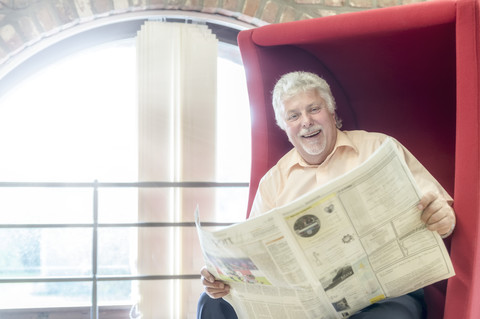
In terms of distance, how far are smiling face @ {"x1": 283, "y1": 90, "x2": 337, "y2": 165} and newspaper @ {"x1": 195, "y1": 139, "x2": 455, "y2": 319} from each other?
0.42m

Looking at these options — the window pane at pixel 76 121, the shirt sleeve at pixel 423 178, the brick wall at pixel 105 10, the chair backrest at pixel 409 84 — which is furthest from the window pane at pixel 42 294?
the shirt sleeve at pixel 423 178

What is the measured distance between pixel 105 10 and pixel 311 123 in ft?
3.70

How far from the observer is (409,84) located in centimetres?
127

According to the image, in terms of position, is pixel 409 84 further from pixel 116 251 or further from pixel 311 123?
pixel 116 251

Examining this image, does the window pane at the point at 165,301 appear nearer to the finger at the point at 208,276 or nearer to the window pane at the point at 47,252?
the window pane at the point at 47,252

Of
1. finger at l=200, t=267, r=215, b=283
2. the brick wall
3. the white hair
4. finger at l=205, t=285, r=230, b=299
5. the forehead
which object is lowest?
finger at l=205, t=285, r=230, b=299

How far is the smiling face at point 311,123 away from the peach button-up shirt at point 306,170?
4 centimetres

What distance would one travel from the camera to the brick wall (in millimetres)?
1806

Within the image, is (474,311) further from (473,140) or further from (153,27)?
(153,27)

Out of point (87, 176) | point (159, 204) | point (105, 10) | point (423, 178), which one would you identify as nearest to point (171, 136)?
point (159, 204)

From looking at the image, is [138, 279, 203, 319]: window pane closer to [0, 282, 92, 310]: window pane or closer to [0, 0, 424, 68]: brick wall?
[0, 282, 92, 310]: window pane

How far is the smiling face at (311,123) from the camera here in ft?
4.00

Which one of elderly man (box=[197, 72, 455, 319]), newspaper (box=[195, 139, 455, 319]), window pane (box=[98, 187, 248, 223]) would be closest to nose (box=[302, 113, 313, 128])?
elderly man (box=[197, 72, 455, 319])

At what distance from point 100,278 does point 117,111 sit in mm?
771
